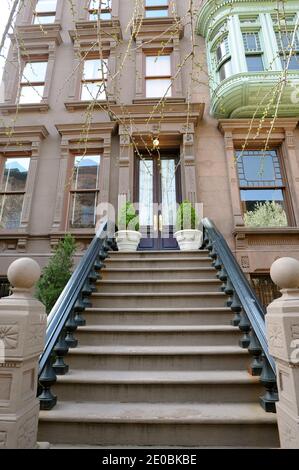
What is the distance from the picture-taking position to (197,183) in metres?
6.84

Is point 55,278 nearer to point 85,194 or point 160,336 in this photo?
point 160,336

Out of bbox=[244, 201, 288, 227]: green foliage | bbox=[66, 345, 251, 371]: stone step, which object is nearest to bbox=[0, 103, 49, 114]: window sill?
bbox=[244, 201, 288, 227]: green foliage

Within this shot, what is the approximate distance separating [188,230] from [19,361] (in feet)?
14.2

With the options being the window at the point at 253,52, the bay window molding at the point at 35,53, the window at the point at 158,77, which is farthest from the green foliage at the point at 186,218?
the bay window molding at the point at 35,53

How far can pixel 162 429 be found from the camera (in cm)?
225

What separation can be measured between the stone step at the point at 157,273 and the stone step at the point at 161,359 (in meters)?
1.68

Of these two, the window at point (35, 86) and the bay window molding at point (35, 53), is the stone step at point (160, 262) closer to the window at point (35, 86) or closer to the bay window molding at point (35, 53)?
the bay window molding at point (35, 53)

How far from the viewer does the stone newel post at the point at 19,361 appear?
1.66 metres

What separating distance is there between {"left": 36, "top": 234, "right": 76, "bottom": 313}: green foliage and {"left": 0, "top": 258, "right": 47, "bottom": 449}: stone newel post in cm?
261

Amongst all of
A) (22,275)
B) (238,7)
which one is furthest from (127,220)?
(238,7)
